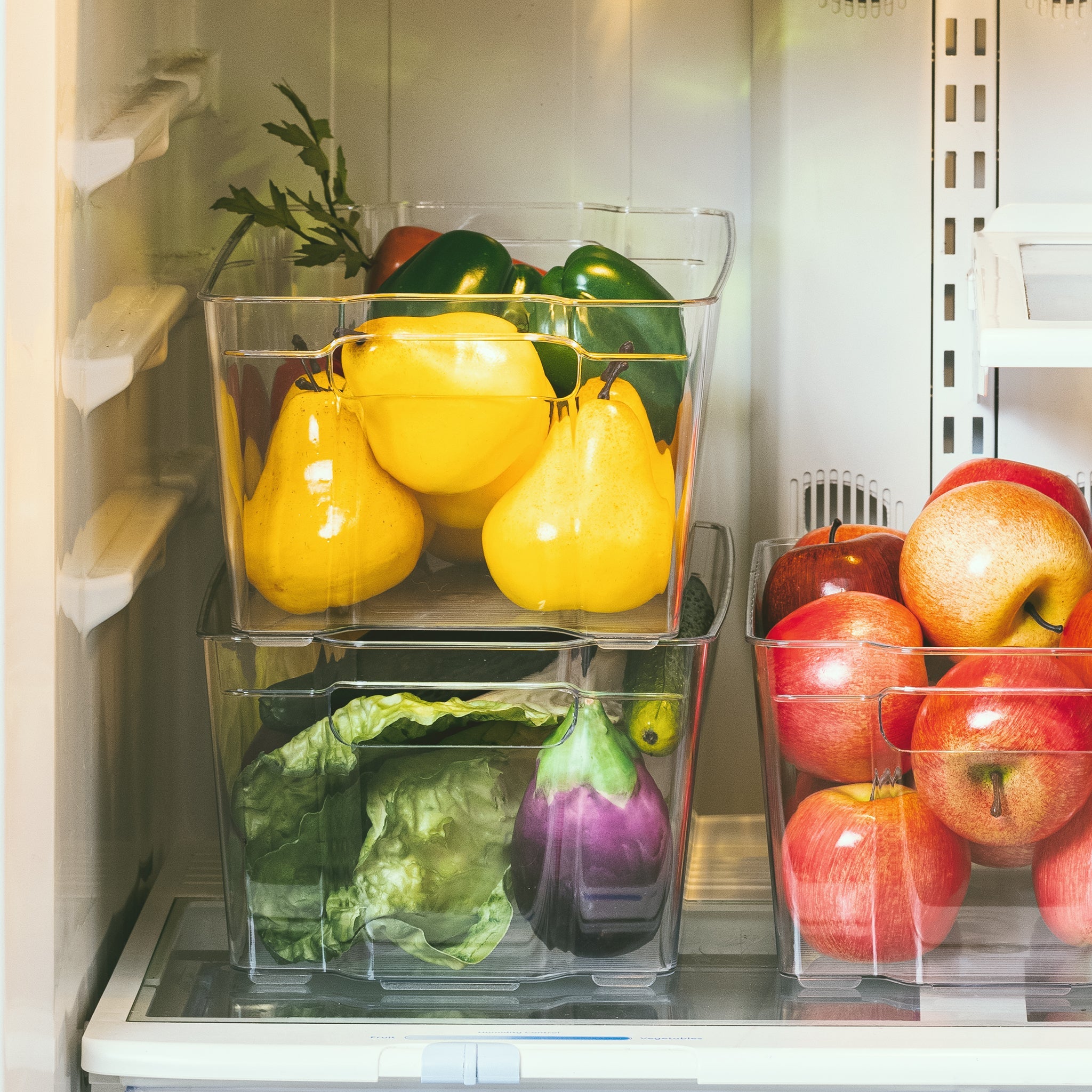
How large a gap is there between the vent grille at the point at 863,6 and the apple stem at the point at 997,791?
2.20ft

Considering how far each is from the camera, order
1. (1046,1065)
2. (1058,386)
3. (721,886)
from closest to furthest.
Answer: (1046,1065) → (721,886) → (1058,386)

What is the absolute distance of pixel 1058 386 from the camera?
3.36 ft

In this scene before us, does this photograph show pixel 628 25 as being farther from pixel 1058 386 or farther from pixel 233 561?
pixel 233 561

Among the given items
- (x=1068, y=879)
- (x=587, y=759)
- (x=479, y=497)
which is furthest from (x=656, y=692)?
(x=1068, y=879)

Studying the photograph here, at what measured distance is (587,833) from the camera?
0.72m

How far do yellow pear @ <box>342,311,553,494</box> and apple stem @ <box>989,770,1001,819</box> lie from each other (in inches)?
13.1

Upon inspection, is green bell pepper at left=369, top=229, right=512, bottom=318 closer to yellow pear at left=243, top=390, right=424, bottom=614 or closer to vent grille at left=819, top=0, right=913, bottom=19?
yellow pear at left=243, top=390, right=424, bottom=614

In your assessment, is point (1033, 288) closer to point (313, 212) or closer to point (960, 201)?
point (960, 201)

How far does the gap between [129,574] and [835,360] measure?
637 millimetres

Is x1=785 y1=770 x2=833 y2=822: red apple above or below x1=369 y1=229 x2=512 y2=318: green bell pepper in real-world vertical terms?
below

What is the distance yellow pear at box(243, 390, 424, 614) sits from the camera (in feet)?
2.27

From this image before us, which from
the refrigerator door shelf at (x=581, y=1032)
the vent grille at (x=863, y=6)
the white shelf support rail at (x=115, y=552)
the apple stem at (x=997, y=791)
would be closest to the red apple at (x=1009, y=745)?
the apple stem at (x=997, y=791)

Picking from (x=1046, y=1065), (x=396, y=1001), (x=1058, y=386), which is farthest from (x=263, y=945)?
(x=1058, y=386)

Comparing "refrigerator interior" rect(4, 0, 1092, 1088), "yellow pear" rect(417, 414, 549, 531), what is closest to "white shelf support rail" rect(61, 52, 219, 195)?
"refrigerator interior" rect(4, 0, 1092, 1088)
